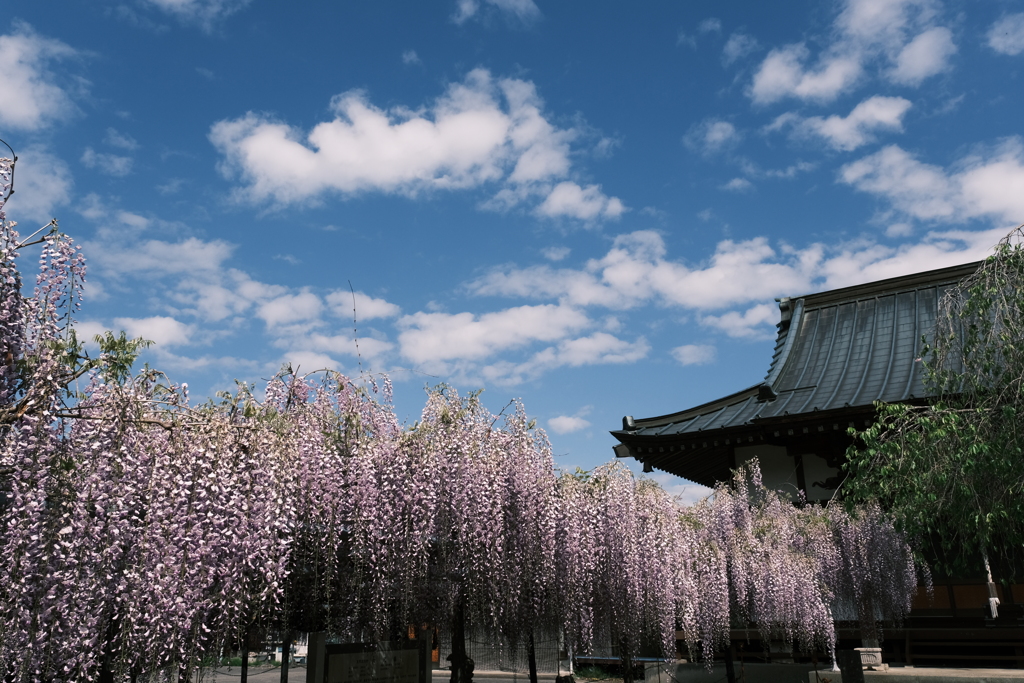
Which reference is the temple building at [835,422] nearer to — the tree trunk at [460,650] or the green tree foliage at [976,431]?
the green tree foliage at [976,431]

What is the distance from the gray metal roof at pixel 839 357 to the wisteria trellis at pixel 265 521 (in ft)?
17.3

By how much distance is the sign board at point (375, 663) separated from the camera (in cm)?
Result: 645

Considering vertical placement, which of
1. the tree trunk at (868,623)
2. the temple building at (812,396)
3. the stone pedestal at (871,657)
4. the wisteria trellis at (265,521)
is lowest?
the stone pedestal at (871,657)

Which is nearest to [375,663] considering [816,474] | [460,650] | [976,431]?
[460,650]

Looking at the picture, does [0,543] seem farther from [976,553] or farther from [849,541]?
[976,553]

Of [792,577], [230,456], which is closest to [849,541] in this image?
[792,577]

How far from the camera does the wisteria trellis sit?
16.5ft

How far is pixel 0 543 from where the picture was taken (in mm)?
5070

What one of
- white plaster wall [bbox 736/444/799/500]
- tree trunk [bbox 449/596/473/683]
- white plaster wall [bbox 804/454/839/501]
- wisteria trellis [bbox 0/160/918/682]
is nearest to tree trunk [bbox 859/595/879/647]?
white plaster wall [bbox 804/454/839/501]

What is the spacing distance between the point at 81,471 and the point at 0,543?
2.40ft

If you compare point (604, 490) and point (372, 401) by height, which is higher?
point (372, 401)

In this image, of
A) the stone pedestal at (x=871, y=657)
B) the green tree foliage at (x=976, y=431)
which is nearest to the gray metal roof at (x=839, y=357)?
the green tree foliage at (x=976, y=431)

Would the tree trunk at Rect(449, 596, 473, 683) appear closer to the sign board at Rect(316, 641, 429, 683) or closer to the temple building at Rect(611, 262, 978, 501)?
the sign board at Rect(316, 641, 429, 683)

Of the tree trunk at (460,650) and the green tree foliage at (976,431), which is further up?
the green tree foliage at (976,431)
